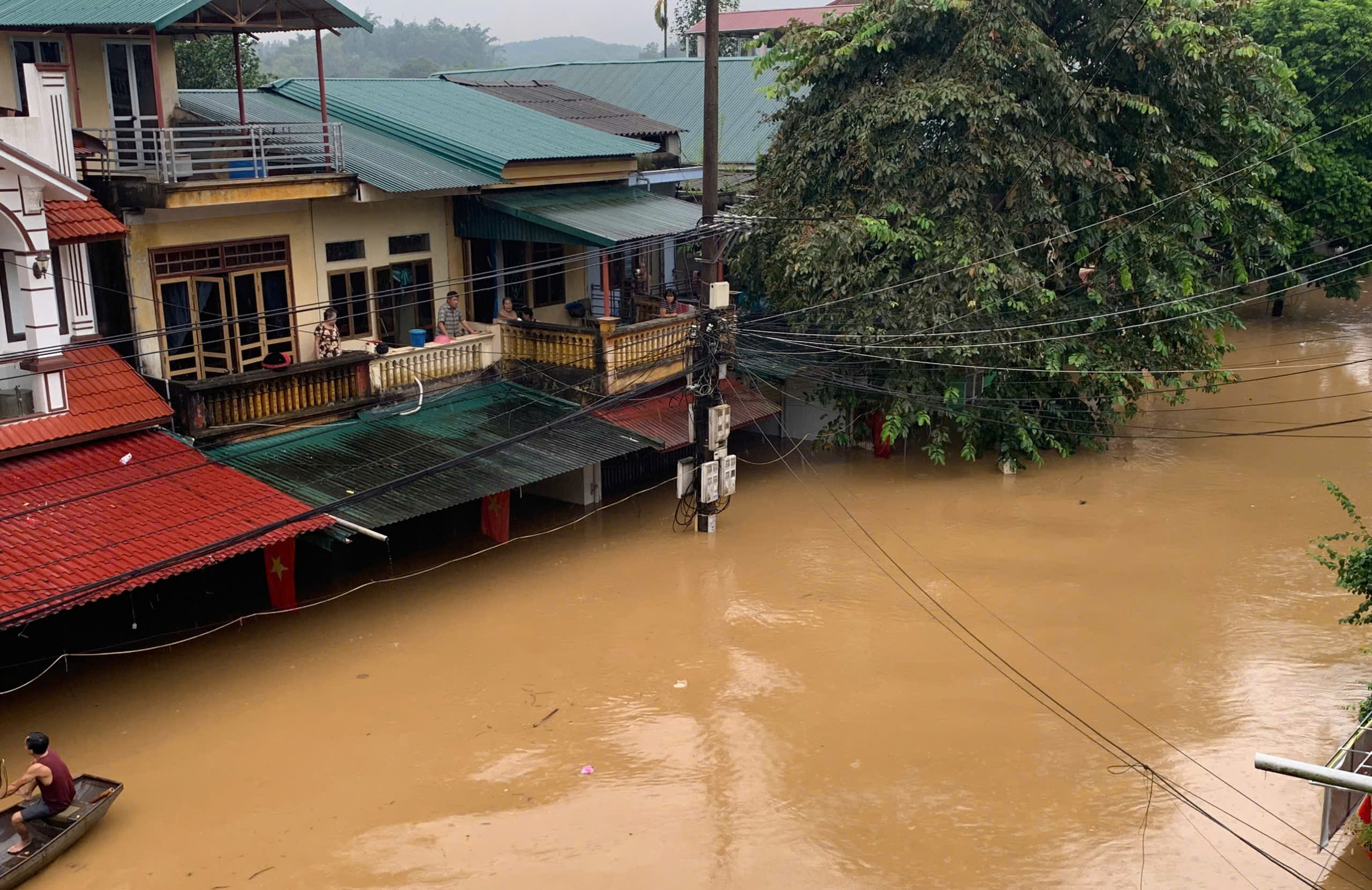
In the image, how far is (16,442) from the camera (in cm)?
1306

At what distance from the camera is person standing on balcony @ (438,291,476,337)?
18891mm

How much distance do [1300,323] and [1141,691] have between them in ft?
84.3

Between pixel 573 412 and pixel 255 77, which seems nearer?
pixel 573 412

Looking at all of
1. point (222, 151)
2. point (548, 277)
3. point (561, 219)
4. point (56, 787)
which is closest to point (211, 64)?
point (548, 277)

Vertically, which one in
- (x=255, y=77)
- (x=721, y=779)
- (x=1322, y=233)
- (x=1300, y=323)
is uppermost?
(x=255, y=77)

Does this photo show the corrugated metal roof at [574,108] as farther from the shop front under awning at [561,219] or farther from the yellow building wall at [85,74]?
the yellow building wall at [85,74]

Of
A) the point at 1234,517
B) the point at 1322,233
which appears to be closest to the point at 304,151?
the point at 1234,517

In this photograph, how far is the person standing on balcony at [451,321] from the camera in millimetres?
18891

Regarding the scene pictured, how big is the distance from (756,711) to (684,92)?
837 inches

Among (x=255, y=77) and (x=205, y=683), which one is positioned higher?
(x=255, y=77)

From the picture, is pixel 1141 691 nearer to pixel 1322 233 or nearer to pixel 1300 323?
pixel 1322 233

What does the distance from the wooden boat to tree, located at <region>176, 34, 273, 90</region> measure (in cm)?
2370

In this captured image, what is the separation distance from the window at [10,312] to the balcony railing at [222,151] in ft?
6.86

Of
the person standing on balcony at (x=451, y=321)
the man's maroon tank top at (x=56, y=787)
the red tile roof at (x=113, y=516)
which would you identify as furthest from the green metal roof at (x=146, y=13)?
the man's maroon tank top at (x=56, y=787)
